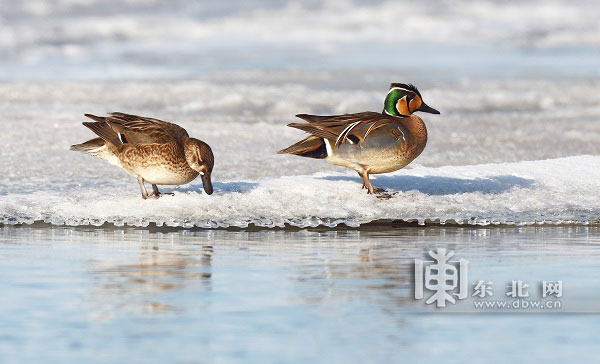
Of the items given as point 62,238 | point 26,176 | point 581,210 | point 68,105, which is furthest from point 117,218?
point 68,105

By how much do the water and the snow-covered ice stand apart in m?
0.57

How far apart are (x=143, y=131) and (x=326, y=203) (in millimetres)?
1384

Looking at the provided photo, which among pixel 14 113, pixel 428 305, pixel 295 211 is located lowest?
pixel 428 305

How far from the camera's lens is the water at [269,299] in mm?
4195

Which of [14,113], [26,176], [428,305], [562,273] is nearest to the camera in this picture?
[428,305]

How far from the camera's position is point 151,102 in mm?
16516

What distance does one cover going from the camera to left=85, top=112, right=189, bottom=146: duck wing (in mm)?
8273

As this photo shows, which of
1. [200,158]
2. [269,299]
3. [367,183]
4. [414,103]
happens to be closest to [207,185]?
[200,158]

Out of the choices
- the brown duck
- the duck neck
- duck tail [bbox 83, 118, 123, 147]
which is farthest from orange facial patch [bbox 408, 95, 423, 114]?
duck tail [bbox 83, 118, 123, 147]

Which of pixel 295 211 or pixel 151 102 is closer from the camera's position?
pixel 295 211

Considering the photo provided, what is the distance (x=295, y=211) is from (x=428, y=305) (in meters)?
3.18

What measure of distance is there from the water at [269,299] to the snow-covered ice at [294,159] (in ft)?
1.87

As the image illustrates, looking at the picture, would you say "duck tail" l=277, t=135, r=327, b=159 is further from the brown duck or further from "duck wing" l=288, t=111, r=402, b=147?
the brown duck

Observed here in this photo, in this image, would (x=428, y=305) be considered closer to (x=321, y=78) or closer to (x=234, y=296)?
(x=234, y=296)
